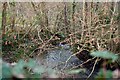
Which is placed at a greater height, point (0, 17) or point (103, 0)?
point (103, 0)

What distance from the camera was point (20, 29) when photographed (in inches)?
190

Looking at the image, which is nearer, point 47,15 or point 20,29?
point 20,29

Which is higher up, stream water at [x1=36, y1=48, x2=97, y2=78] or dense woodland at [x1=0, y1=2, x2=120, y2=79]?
dense woodland at [x1=0, y1=2, x2=120, y2=79]

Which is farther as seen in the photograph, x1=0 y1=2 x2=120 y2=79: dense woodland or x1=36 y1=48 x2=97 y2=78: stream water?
x1=36 y1=48 x2=97 y2=78: stream water

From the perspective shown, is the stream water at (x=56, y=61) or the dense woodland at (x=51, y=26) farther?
the stream water at (x=56, y=61)

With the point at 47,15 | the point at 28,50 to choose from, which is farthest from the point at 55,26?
the point at 28,50

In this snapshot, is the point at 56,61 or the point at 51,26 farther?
the point at 51,26

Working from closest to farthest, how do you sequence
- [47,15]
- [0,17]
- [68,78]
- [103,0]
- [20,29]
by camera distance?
1. [68,78]
2. [103,0]
3. [0,17]
4. [20,29]
5. [47,15]

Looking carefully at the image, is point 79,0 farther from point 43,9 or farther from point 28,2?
point 28,2

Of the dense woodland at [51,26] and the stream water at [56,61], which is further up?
the dense woodland at [51,26]

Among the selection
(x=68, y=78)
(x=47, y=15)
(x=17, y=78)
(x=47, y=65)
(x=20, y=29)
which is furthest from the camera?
(x=47, y=15)

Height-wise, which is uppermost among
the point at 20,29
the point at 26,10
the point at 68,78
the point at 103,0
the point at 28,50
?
the point at 103,0

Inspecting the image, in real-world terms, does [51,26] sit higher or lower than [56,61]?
higher

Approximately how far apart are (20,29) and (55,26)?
154 cm
